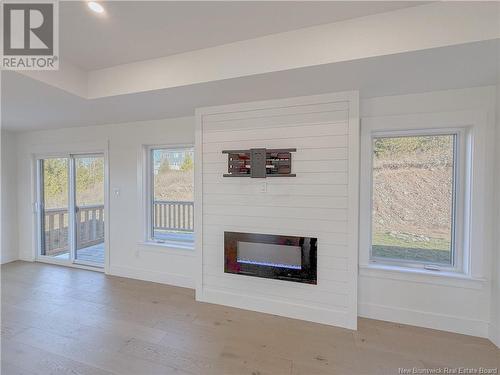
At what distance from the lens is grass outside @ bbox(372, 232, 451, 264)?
2490 millimetres

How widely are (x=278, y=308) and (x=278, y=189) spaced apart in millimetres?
1313

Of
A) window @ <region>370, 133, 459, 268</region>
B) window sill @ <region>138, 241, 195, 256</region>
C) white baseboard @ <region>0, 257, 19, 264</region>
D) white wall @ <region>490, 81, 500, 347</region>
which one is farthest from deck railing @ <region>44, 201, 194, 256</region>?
white wall @ <region>490, 81, 500, 347</region>

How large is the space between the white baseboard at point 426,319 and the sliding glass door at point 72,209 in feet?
13.1

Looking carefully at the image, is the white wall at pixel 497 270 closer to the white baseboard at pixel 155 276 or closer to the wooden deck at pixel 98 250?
the white baseboard at pixel 155 276

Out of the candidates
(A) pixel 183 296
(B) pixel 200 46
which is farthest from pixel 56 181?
(B) pixel 200 46

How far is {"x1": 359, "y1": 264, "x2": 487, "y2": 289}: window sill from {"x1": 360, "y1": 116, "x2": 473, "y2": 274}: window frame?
34 mm

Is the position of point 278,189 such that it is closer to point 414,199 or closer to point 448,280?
point 414,199

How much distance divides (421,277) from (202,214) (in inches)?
95.6

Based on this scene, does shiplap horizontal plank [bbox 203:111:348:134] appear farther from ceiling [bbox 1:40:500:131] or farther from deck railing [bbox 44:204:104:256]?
deck railing [bbox 44:204:104:256]

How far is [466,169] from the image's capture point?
2326mm

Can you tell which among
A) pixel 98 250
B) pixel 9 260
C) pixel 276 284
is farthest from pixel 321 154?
pixel 9 260

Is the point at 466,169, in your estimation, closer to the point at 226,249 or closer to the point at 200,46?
the point at 226,249

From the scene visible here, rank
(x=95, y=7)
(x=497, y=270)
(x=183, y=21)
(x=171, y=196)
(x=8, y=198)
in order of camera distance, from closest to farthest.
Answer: (x=95, y=7) → (x=183, y=21) → (x=497, y=270) → (x=171, y=196) → (x=8, y=198)

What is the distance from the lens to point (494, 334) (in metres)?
2.12
